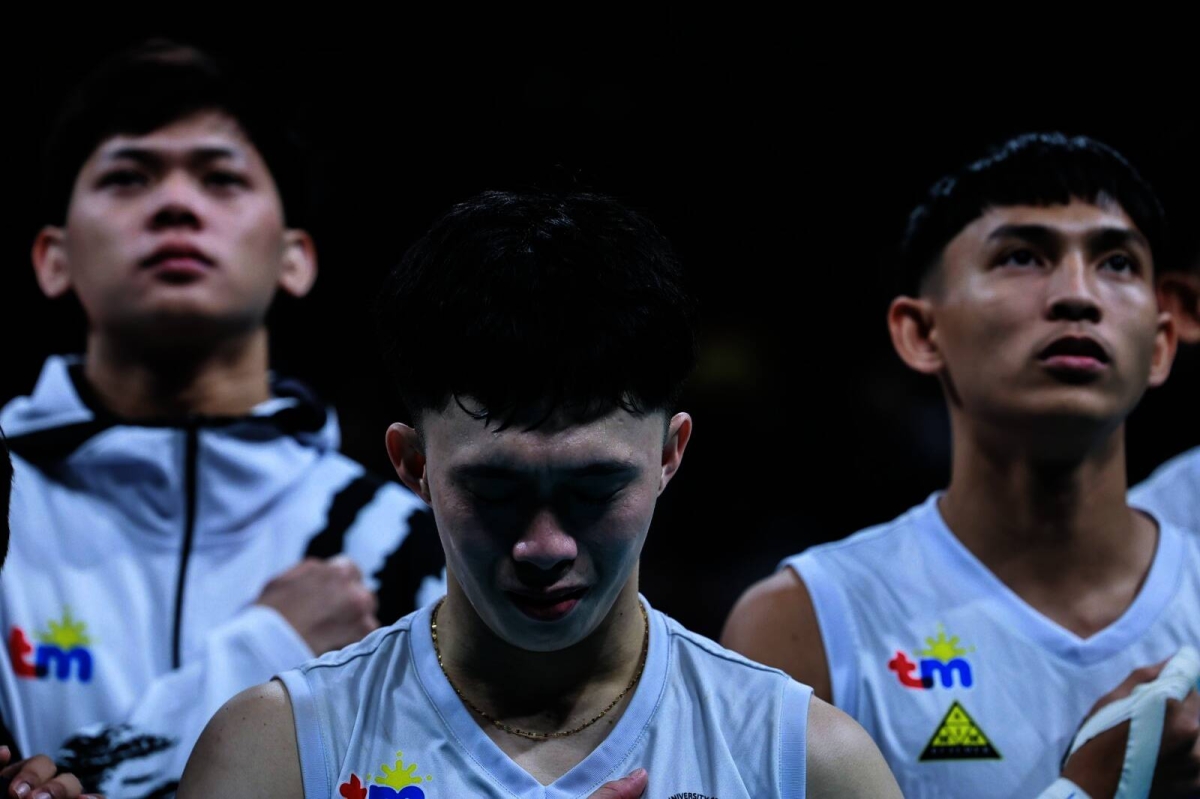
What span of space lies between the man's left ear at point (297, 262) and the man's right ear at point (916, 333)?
1.37 meters

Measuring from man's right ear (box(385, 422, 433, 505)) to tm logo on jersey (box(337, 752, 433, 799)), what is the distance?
349 millimetres

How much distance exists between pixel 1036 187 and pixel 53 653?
6.88ft

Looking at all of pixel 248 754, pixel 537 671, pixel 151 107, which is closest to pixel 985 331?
pixel 537 671

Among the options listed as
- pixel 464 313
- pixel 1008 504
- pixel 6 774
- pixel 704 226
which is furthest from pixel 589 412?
pixel 704 226

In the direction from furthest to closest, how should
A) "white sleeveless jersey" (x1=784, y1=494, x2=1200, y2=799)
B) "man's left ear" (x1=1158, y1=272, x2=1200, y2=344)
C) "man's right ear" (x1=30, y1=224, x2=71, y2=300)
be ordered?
"man's right ear" (x1=30, y1=224, x2=71, y2=300) → "man's left ear" (x1=1158, y1=272, x2=1200, y2=344) → "white sleeveless jersey" (x1=784, y1=494, x2=1200, y2=799)

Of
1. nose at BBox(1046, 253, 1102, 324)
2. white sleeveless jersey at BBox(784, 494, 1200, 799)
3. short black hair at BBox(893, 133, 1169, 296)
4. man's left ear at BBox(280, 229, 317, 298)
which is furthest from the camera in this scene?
man's left ear at BBox(280, 229, 317, 298)

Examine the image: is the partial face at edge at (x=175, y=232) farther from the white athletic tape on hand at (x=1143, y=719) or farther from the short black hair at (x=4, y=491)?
the white athletic tape on hand at (x=1143, y=719)

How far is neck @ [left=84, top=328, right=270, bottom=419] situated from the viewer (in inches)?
120

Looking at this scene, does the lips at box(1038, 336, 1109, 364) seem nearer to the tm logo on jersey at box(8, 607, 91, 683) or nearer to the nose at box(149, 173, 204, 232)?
the nose at box(149, 173, 204, 232)

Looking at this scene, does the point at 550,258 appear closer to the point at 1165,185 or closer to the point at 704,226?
the point at 1165,185

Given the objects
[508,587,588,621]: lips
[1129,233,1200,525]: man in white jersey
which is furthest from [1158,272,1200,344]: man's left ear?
[508,587,588,621]: lips

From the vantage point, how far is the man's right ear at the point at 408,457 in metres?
1.84

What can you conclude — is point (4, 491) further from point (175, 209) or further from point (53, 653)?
point (175, 209)

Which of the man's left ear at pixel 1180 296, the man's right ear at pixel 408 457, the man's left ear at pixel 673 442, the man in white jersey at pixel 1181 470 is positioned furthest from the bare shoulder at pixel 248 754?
the man's left ear at pixel 1180 296
